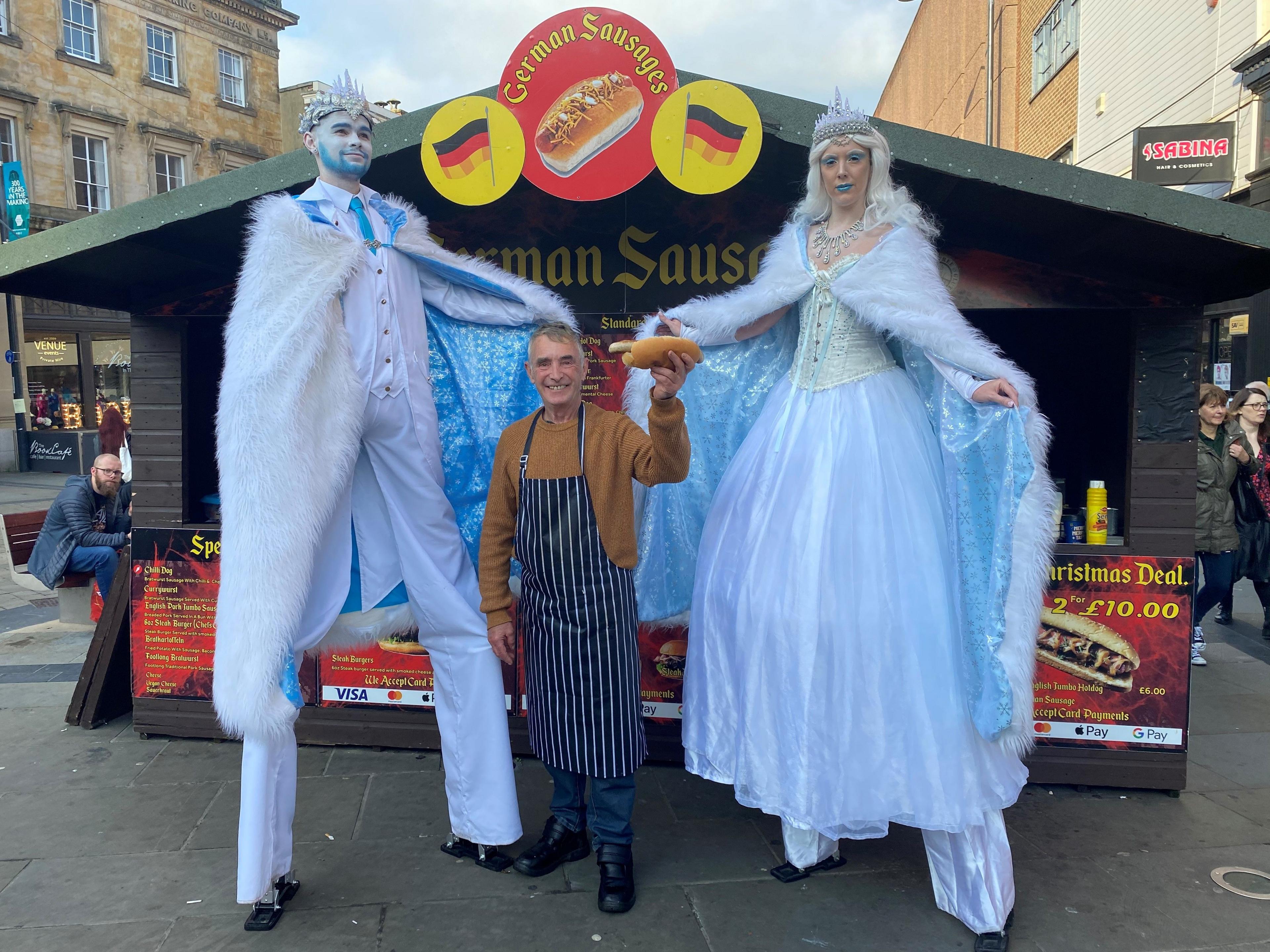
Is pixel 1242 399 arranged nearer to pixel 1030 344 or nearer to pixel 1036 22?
pixel 1030 344

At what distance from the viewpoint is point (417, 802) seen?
3.55 m

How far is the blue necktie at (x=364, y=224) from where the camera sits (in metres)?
2.81

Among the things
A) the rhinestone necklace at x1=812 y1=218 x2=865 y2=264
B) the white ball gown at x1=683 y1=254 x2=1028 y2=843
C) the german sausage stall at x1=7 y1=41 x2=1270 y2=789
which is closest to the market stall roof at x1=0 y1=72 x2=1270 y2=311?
the german sausage stall at x1=7 y1=41 x2=1270 y2=789

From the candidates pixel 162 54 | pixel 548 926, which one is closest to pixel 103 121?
pixel 162 54

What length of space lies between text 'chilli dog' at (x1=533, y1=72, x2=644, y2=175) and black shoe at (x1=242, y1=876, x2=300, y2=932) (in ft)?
8.44

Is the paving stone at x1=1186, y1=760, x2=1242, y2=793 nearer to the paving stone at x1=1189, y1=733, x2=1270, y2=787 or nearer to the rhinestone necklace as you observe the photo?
the paving stone at x1=1189, y1=733, x2=1270, y2=787

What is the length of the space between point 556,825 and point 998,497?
1808 millimetres

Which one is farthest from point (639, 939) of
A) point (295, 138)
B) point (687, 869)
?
point (295, 138)

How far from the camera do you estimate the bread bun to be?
7.72 ft

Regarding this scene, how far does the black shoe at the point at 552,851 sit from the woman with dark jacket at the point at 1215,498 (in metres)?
4.48

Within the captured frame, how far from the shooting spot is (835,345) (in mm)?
2736

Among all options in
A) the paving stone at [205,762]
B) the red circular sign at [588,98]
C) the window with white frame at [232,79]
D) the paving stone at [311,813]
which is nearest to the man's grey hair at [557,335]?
the red circular sign at [588,98]

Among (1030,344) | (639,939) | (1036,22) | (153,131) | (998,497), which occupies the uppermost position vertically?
(1036,22)

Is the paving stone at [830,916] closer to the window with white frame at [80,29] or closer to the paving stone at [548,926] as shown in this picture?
the paving stone at [548,926]
